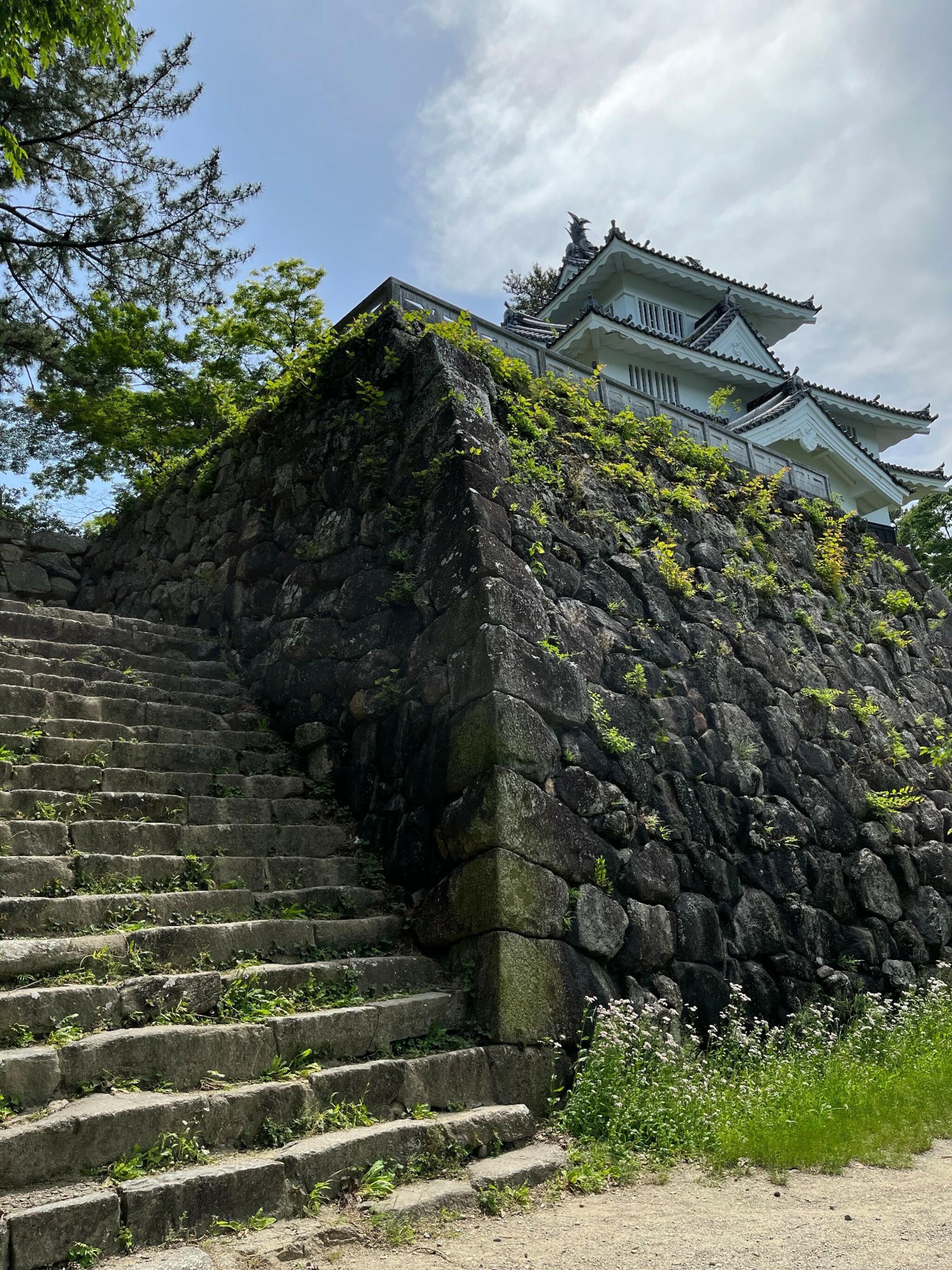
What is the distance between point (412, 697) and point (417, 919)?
1.47 m

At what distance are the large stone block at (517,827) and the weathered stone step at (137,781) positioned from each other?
4.52ft

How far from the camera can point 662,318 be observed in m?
21.3

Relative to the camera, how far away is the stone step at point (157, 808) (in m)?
4.86

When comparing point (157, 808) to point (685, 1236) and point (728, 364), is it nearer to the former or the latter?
point (685, 1236)

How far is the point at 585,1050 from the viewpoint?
4883 mm

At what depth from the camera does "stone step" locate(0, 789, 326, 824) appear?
16.0 feet

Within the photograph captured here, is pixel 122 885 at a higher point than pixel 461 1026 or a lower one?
higher

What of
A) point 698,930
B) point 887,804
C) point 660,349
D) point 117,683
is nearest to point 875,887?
point 887,804

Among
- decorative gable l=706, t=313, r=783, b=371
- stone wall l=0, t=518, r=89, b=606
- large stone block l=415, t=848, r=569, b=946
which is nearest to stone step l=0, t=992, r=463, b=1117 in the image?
large stone block l=415, t=848, r=569, b=946

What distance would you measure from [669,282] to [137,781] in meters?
19.1

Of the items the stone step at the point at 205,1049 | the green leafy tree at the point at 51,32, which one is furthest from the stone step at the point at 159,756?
the green leafy tree at the point at 51,32

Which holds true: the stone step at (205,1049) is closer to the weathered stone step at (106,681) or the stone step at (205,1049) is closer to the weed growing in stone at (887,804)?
the weathered stone step at (106,681)

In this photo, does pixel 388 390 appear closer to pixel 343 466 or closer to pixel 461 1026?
pixel 343 466

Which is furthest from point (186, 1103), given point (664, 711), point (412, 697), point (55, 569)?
point (55, 569)
